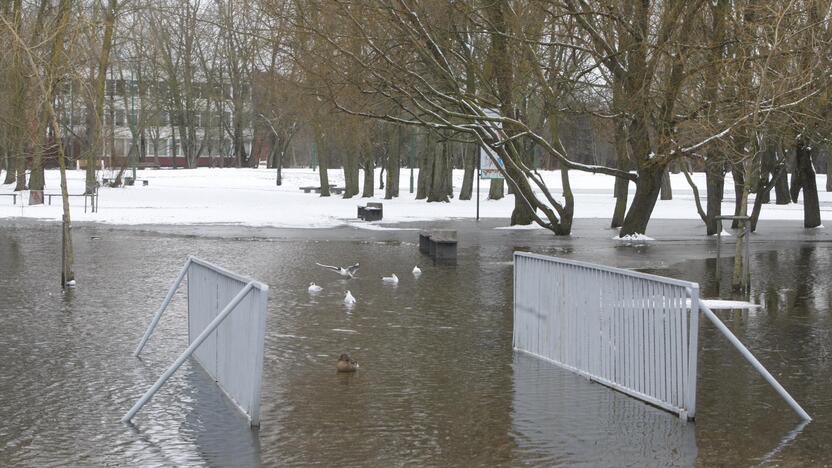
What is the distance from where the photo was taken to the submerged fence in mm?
8984

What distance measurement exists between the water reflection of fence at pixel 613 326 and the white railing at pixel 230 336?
10.1 feet

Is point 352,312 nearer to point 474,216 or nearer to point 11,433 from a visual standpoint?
point 11,433

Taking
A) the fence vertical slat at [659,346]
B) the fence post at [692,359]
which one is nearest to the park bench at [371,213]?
the fence vertical slat at [659,346]

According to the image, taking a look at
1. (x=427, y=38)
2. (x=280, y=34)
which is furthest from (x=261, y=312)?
(x=280, y=34)

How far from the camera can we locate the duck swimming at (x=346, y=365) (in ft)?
34.9

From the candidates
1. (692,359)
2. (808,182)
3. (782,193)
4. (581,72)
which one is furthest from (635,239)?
(782,193)

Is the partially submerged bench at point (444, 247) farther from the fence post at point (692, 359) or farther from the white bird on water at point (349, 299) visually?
the fence post at point (692, 359)

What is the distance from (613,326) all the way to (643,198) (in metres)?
20.1

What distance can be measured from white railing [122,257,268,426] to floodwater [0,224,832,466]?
0.59ft

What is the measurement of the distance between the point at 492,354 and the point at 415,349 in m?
0.80

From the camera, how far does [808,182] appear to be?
35094mm

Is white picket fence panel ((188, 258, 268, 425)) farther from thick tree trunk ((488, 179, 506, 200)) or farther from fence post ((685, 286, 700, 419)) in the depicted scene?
thick tree trunk ((488, 179, 506, 200))

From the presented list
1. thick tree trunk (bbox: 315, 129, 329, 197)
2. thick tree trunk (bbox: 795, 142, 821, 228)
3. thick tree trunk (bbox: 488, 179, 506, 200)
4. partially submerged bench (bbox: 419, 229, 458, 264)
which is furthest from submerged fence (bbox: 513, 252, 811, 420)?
thick tree trunk (bbox: 488, 179, 506, 200)

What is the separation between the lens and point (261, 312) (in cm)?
843
